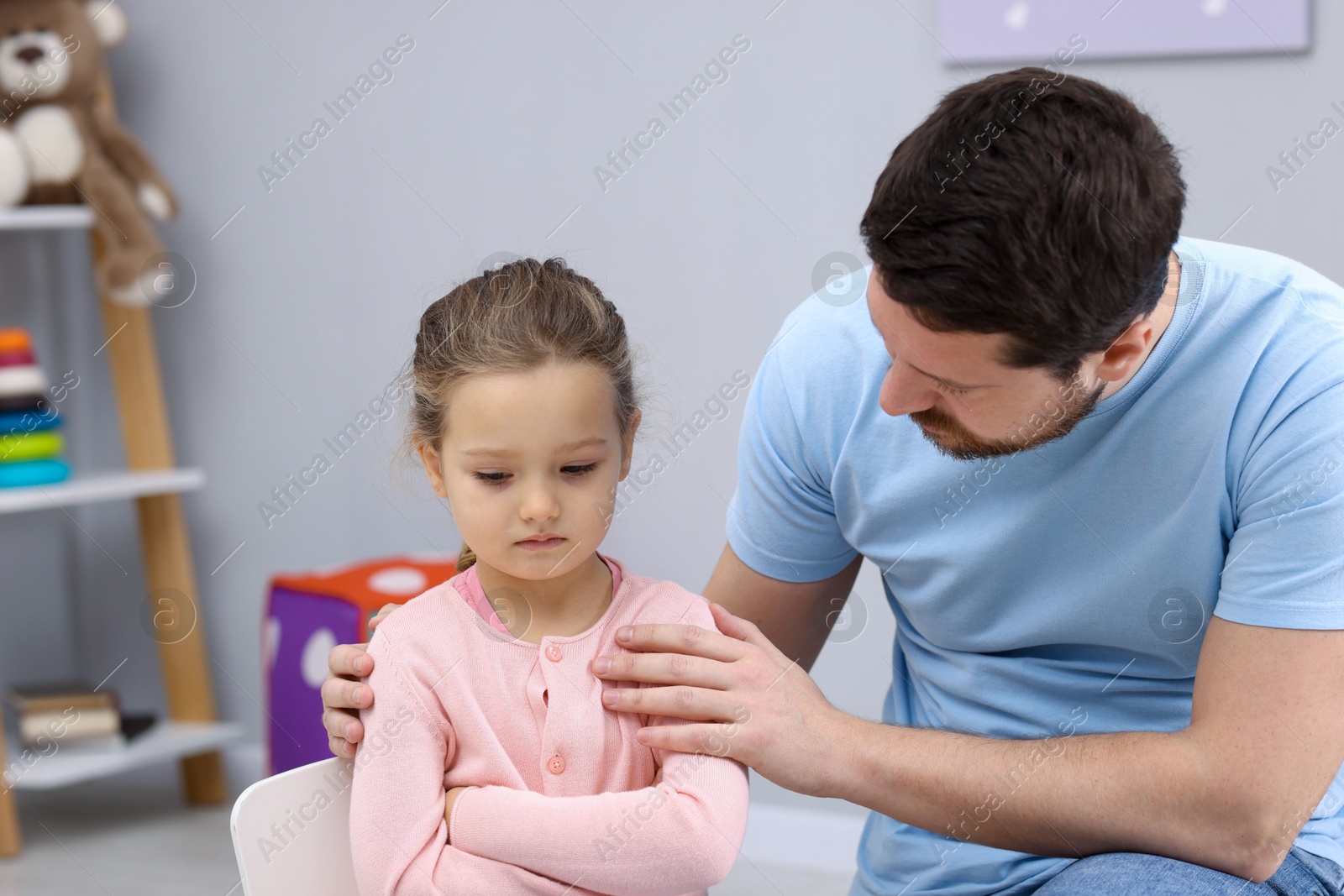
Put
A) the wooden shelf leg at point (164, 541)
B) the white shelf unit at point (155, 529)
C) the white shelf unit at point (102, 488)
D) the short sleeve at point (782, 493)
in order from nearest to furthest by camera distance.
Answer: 1. the short sleeve at point (782, 493)
2. the white shelf unit at point (102, 488)
3. the white shelf unit at point (155, 529)
4. the wooden shelf leg at point (164, 541)

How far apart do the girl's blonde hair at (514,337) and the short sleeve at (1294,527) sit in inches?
19.6

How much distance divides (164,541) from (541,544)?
1.85 metres

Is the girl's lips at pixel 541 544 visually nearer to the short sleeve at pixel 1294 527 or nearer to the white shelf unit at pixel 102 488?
the short sleeve at pixel 1294 527

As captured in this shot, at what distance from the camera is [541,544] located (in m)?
0.92

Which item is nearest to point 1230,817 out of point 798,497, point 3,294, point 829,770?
point 829,770

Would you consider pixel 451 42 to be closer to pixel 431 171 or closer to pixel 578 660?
pixel 431 171

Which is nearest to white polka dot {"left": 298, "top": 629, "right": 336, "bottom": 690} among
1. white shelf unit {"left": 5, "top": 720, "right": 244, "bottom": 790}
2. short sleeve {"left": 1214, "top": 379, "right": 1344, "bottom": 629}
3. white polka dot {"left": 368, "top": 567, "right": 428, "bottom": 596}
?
white polka dot {"left": 368, "top": 567, "right": 428, "bottom": 596}

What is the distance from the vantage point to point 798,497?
1.20 metres

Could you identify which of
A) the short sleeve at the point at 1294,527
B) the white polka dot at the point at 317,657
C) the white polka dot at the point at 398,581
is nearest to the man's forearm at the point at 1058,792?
the short sleeve at the point at 1294,527

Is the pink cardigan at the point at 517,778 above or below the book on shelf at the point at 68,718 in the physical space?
above

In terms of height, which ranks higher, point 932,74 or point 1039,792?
point 932,74

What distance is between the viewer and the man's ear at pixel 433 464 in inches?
38.8

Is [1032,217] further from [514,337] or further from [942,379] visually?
[514,337]

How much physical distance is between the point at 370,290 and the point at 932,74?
3.66 feet
